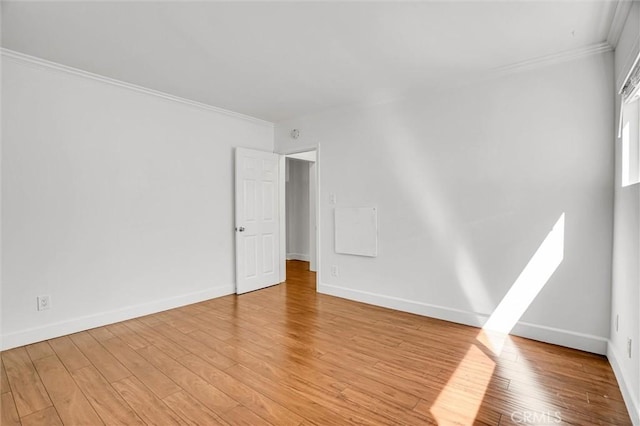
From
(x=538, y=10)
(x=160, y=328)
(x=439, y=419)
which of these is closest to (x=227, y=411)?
(x=439, y=419)

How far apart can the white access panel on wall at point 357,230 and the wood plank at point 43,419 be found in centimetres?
312

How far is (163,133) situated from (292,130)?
71.3 inches

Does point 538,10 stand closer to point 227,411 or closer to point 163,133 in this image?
point 227,411

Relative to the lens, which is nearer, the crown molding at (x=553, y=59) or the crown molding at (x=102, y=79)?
the crown molding at (x=553, y=59)

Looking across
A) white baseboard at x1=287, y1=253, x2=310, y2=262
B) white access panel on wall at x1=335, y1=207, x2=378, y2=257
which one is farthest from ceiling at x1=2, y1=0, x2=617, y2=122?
white baseboard at x1=287, y1=253, x2=310, y2=262

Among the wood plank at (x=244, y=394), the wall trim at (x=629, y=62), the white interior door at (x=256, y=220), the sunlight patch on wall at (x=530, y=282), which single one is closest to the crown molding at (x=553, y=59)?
the wall trim at (x=629, y=62)

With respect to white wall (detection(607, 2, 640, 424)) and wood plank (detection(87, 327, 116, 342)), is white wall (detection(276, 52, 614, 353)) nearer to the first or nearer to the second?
white wall (detection(607, 2, 640, 424))

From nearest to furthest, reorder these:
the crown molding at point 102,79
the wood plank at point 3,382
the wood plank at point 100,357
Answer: the wood plank at point 3,382 < the wood plank at point 100,357 < the crown molding at point 102,79

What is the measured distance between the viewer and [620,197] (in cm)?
233

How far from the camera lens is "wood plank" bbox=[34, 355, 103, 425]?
1.84 metres

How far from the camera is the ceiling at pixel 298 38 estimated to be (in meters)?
2.13

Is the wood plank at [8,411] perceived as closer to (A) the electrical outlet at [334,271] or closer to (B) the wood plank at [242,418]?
(B) the wood plank at [242,418]

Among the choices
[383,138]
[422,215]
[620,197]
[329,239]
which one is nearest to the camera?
[620,197]

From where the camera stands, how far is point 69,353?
8.69ft
